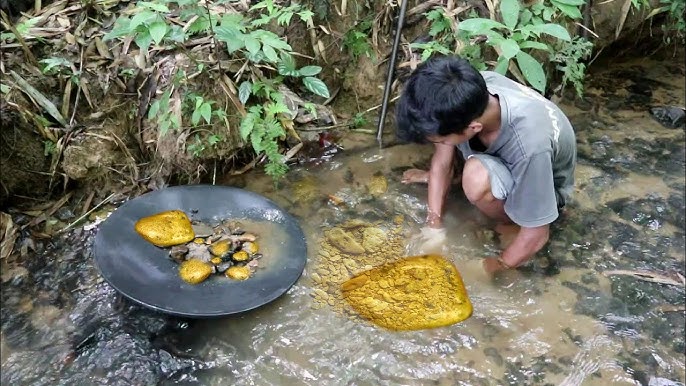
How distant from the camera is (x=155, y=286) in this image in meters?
2.10

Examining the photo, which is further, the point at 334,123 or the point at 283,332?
the point at 334,123

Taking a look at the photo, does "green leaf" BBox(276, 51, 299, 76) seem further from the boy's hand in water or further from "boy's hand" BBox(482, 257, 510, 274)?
"boy's hand" BBox(482, 257, 510, 274)

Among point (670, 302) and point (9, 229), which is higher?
point (9, 229)

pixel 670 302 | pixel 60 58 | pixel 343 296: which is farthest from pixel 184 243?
pixel 670 302

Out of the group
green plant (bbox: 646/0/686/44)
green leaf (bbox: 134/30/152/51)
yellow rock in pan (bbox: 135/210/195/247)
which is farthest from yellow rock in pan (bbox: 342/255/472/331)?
green plant (bbox: 646/0/686/44)

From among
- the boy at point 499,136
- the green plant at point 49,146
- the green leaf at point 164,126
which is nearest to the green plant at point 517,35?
the boy at point 499,136

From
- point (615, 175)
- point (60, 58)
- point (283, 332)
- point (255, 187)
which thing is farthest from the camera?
point (615, 175)

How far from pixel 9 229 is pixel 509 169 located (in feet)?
6.94

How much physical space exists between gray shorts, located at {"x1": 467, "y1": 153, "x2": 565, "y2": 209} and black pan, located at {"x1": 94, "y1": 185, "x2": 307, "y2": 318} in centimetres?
79

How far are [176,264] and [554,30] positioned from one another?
1.88 metres

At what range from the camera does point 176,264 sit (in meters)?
2.25

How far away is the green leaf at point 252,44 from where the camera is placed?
7.80 feet

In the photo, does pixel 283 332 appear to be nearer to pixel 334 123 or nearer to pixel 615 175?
pixel 334 123

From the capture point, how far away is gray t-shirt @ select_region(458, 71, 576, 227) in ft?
7.04
